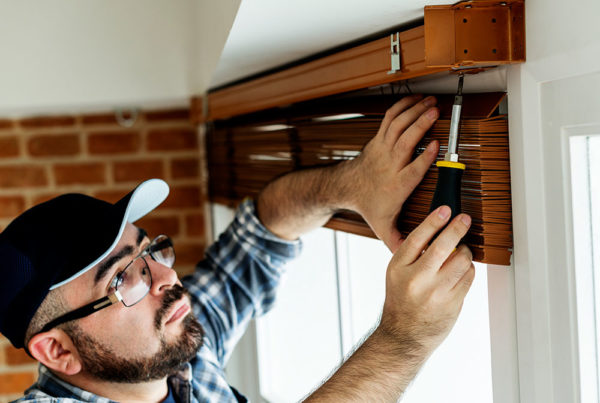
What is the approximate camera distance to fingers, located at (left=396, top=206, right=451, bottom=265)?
735mm

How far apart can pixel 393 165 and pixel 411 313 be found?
0.65 ft

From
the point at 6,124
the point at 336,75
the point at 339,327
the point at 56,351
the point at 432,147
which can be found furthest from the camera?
the point at 6,124

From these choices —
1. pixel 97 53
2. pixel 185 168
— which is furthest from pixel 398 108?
pixel 185 168

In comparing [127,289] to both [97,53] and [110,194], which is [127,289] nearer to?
[97,53]

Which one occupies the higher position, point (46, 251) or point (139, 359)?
point (46, 251)

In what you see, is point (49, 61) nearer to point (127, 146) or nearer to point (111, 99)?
point (111, 99)

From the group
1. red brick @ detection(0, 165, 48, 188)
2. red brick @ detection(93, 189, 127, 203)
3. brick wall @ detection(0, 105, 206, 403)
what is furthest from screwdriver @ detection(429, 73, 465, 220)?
red brick @ detection(0, 165, 48, 188)

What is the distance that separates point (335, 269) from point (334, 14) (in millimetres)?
689

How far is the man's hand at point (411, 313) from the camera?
75 cm

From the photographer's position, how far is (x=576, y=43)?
60 cm

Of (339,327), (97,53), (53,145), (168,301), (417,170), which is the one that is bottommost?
(339,327)

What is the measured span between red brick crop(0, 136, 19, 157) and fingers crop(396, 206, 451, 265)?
148 cm

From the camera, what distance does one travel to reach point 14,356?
193 centimetres

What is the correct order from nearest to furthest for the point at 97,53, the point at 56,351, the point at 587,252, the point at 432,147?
the point at 587,252 → the point at 432,147 → the point at 56,351 → the point at 97,53
